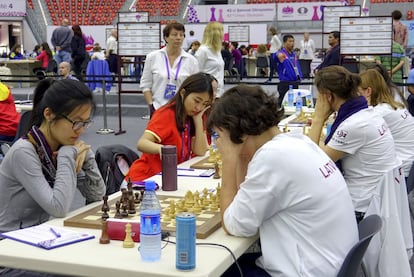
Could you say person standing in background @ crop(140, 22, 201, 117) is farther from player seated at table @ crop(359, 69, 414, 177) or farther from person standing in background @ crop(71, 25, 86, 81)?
person standing in background @ crop(71, 25, 86, 81)

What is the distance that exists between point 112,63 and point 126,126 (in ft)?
15.8

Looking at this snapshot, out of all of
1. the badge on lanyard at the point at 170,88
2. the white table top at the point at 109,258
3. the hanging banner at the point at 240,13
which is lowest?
the white table top at the point at 109,258

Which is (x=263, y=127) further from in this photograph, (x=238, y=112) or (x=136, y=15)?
(x=136, y=15)

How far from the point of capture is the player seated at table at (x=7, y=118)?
5105mm

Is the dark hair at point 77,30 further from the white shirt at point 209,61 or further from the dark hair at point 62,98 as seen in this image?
the dark hair at point 62,98

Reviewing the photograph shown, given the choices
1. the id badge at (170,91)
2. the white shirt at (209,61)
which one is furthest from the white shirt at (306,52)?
the id badge at (170,91)

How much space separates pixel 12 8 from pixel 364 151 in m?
21.8

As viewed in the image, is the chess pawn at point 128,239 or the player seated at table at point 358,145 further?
the player seated at table at point 358,145

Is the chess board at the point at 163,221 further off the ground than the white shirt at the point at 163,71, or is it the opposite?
the white shirt at the point at 163,71

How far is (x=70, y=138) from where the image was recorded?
2361 millimetres

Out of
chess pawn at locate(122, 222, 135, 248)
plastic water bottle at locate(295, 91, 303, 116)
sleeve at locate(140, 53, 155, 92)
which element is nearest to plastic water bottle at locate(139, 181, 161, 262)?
chess pawn at locate(122, 222, 135, 248)

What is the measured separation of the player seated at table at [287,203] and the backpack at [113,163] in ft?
3.80

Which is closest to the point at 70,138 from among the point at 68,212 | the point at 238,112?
the point at 68,212

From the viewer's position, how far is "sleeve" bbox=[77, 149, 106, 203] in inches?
100.0
